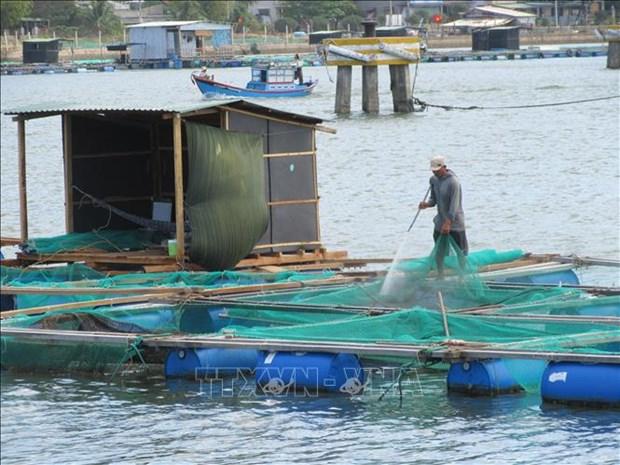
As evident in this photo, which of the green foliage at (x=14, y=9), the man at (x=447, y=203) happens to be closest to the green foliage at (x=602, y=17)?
the green foliage at (x=14, y=9)

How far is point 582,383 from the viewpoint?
1650cm

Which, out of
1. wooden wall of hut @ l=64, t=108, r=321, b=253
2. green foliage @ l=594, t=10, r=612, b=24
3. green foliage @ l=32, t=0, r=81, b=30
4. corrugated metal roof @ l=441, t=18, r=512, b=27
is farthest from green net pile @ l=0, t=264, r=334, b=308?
green foliage @ l=32, t=0, r=81, b=30

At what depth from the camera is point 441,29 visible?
169000 millimetres

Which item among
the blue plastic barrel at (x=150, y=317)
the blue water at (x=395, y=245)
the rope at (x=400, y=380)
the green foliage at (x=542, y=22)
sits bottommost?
the blue water at (x=395, y=245)

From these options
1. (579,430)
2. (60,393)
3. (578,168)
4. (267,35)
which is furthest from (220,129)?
(267,35)

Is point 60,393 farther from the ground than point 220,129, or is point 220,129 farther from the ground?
point 220,129

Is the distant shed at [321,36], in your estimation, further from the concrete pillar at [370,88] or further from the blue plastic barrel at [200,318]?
the blue plastic barrel at [200,318]

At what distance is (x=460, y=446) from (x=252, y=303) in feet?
16.4

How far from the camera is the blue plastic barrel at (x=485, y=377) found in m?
17.1

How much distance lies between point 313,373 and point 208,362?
148 cm

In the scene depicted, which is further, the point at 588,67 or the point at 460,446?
the point at 588,67

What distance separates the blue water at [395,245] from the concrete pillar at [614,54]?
1.97 metres

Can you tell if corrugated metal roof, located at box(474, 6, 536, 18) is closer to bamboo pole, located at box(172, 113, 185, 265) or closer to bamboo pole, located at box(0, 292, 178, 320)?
bamboo pole, located at box(172, 113, 185, 265)

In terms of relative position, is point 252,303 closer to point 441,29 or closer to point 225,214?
point 225,214
